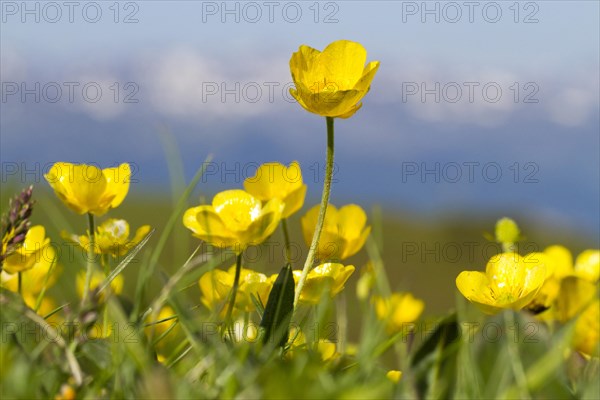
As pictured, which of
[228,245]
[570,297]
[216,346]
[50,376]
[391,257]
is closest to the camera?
[216,346]

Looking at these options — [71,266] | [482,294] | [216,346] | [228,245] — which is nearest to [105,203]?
[71,266]

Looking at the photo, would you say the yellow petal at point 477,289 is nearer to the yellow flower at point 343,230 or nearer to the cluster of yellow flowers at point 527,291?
the cluster of yellow flowers at point 527,291

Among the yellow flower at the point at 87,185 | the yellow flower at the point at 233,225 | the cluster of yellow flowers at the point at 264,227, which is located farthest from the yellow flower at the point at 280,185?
the yellow flower at the point at 87,185

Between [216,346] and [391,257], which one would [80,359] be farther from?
[391,257]

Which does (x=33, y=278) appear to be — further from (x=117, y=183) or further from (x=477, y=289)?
(x=477, y=289)

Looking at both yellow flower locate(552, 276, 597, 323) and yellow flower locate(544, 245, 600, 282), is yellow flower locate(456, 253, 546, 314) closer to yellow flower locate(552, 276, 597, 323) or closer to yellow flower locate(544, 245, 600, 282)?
yellow flower locate(552, 276, 597, 323)

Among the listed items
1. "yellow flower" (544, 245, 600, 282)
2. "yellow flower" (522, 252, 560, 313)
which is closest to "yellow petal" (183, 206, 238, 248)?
"yellow flower" (522, 252, 560, 313)
